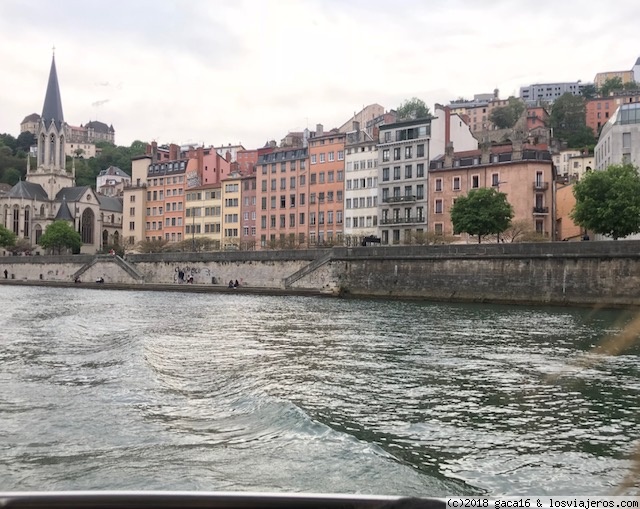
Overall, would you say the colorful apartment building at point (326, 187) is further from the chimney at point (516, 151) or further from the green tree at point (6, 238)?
the green tree at point (6, 238)

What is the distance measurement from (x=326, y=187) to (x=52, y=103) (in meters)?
74.3

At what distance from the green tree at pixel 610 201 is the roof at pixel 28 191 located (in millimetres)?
114726

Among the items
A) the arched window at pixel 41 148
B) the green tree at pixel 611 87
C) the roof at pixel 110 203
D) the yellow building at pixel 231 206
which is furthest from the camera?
the green tree at pixel 611 87

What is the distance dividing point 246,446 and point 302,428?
1.16 m

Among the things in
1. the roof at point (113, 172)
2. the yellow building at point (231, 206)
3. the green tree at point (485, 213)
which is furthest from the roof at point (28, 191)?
the green tree at point (485, 213)

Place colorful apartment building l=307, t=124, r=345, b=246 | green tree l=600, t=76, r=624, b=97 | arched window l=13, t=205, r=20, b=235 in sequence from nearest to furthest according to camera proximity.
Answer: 1. colorful apartment building l=307, t=124, r=345, b=246
2. arched window l=13, t=205, r=20, b=235
3. green tree l=600, t=76, r=624, b=97

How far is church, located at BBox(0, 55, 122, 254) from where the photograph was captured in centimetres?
13350

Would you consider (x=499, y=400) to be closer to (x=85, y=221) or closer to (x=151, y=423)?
(x=151, y=423)

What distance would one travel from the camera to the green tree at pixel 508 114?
161 metres

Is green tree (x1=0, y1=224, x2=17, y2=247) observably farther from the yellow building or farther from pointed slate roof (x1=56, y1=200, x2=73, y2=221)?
the yellow building

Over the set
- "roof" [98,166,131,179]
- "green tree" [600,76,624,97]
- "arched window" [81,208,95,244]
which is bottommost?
Answer: "arched window" [81,208,95,244]

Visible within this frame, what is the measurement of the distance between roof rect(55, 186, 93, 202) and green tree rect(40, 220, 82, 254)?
1474 cm

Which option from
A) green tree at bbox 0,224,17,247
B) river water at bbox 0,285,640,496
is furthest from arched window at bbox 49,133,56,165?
river water at bbox 0,285,640,496

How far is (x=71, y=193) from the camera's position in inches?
5443
